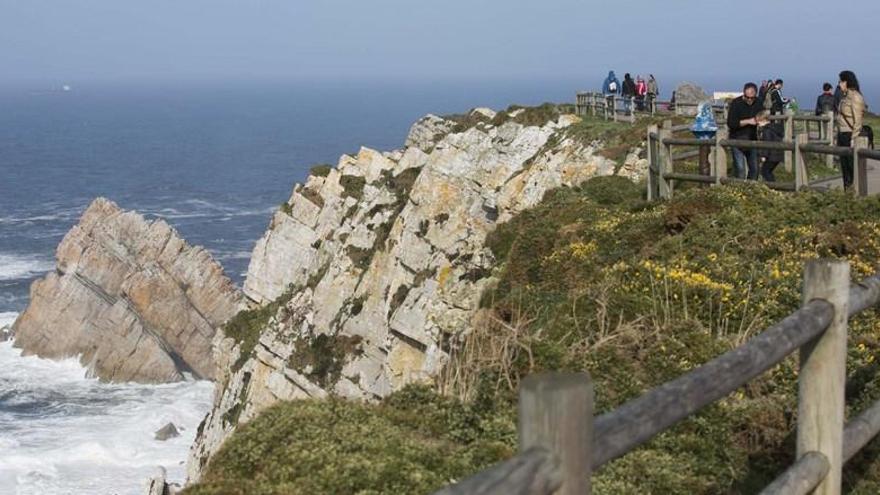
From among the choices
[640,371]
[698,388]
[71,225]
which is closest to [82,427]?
[640,371]

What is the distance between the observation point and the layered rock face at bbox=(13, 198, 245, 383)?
63.5 meters

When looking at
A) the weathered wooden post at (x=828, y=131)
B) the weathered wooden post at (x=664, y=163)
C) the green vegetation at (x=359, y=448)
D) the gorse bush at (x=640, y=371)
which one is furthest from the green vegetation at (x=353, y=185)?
the green vegetation at (x=359, y=448)

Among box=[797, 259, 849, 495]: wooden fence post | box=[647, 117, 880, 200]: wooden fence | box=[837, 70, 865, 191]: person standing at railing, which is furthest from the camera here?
box=[837, 70, 865, 191]: person standing at railing

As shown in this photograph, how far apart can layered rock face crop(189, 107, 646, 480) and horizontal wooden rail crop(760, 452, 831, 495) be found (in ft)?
67.6

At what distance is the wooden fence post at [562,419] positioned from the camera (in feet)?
11.0

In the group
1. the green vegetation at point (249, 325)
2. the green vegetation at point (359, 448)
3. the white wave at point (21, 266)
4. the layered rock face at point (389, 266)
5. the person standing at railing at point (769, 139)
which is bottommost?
the white wave at point (21, 266)

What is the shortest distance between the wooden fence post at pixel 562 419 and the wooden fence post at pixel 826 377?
231cm

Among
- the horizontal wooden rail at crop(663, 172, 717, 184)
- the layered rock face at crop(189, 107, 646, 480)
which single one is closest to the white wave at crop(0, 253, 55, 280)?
the layered rock face at crop(189, 107, 646, 480)

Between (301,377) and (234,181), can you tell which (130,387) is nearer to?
(301,377)

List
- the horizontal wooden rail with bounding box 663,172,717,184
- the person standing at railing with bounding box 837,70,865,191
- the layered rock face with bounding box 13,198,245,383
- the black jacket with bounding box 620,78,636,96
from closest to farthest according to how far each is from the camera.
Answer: the horizontal wooden rail with bounding box 663,172,717,184 → the person standing at railing with bounding box 837,70,865,191 → the black jacket with bounding box 620,78,636,96 → the layered rock face with bounding box 13,198,245,383

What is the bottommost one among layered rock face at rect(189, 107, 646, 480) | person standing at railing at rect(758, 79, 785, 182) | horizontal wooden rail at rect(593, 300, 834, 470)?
layered rock face at rect(189, 107, 646, 480)

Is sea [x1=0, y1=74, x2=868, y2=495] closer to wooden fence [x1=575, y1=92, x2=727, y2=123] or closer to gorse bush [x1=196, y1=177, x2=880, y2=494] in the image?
wooden fence [x1=575, y1=92, x2=727, y2=123]

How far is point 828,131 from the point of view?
30516mm

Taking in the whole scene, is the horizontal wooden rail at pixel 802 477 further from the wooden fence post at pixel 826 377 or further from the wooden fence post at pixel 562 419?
the wooden fence post at pixel 562 419
